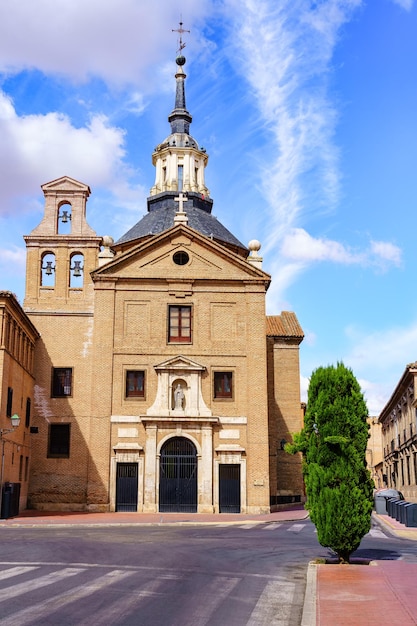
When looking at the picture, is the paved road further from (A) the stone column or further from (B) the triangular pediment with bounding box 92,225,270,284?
(B) the triangular pediment with bounding box 92,225,270,284

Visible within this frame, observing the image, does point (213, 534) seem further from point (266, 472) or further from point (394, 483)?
point (394, 483)

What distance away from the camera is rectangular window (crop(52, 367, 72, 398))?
3628cm

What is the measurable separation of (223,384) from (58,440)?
331 inches

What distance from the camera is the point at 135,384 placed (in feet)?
116

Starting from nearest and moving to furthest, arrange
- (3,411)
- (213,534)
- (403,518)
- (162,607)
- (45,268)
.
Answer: (162,607) < (213,534) < (403,518) < (3,411) < (45,268)

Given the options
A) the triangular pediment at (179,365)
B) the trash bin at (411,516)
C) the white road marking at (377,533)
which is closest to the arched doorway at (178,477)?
the triangular pediment at (179,365)

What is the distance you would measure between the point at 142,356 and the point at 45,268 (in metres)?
7.20

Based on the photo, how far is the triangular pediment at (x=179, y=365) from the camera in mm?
34906

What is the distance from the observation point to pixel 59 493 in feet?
114

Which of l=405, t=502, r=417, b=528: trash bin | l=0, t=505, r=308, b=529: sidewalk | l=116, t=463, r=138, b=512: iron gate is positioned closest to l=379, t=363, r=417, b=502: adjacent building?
l=0, t=505, r=308, b=529: sidewalk

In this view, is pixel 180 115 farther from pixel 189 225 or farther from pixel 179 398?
pixel 179 398

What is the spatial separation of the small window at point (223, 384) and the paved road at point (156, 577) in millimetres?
13116

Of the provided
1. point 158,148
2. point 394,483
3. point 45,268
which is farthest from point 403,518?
point 158,148

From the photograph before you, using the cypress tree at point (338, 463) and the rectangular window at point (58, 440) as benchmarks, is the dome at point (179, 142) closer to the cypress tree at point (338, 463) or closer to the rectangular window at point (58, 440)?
the rectangular window at point (58, 440)
